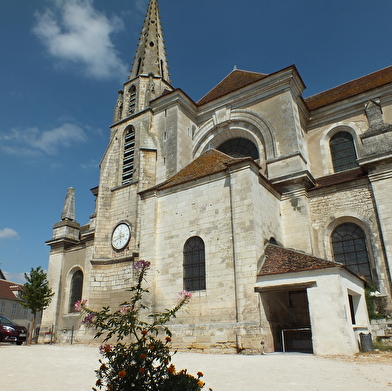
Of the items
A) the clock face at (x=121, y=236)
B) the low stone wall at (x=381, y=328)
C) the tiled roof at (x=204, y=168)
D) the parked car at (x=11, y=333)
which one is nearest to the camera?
the low stone wall at (x=381, y=328)

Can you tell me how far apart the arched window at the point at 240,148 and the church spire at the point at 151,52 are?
6.30 meters

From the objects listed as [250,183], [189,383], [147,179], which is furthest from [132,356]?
[147,179]

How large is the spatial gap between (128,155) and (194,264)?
28.5 feet

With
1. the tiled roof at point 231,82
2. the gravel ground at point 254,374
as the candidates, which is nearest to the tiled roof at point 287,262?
the gravel ground at point 254,374

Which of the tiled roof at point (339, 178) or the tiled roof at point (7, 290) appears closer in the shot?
the tiled roof at point (339, 178)

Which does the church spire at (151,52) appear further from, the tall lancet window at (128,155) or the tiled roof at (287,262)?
the tiled roof at (287,262)

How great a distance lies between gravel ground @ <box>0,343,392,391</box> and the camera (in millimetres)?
4738

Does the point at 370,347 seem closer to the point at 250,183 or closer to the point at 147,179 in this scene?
the point at 250,183

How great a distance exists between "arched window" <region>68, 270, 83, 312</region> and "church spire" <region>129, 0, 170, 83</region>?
1153 cm

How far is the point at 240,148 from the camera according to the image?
56.2 feet

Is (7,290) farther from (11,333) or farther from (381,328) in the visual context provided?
(381,328)

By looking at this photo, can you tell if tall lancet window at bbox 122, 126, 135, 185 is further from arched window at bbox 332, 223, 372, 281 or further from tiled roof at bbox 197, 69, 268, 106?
arched window at bbox 332, 223, 372, 281

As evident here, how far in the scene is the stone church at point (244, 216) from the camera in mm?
9594

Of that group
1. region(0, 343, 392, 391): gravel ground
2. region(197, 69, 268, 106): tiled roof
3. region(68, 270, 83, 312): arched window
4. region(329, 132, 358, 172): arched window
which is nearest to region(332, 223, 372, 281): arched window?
region(329, 132, 358, 172): arched window
